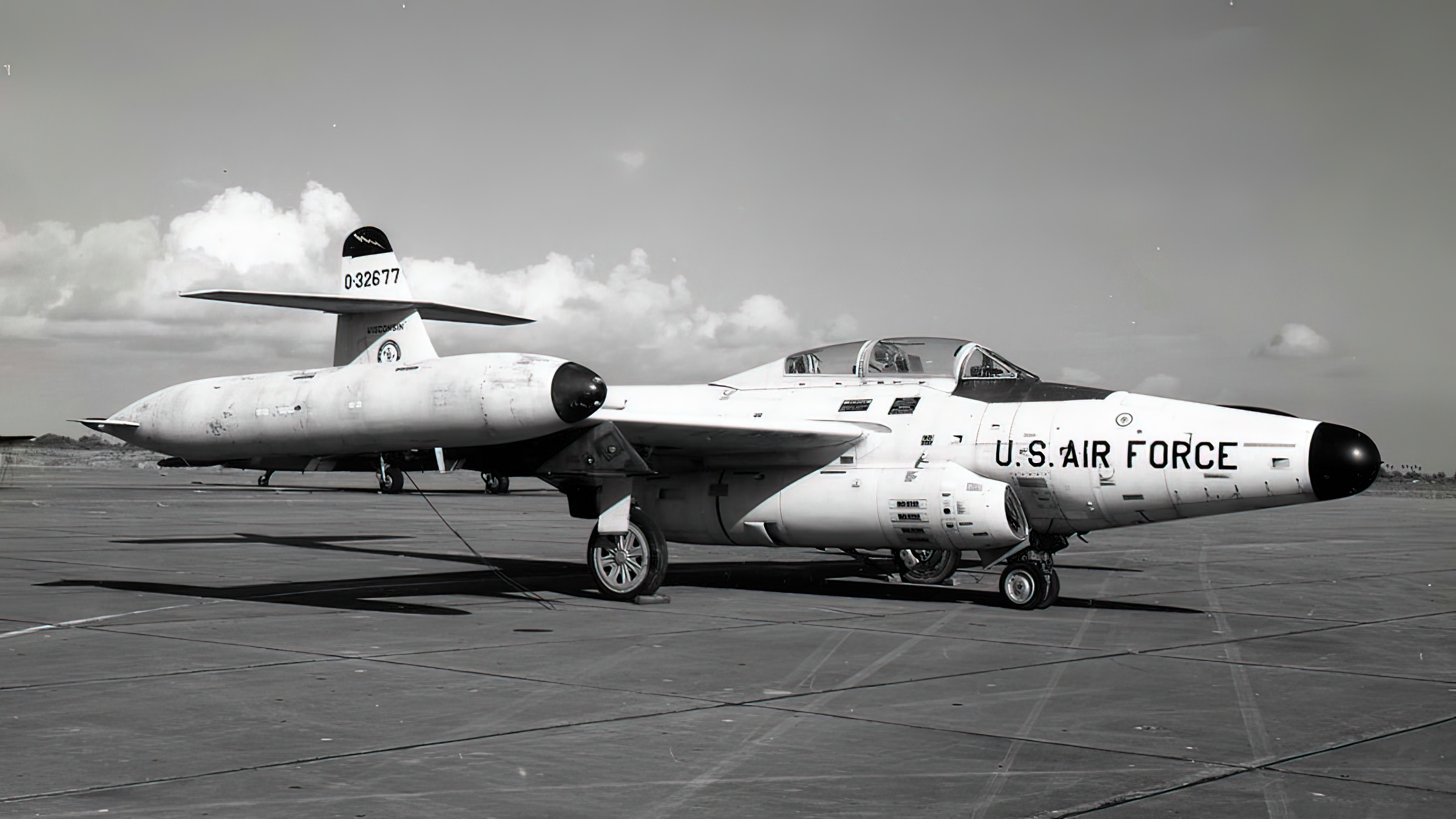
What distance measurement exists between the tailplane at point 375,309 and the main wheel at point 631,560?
2.74 meters

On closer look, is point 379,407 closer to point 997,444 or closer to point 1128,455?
point 997,444

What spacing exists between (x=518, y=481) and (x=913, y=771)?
Answer: 238ft

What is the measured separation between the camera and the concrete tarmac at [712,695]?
5.82m

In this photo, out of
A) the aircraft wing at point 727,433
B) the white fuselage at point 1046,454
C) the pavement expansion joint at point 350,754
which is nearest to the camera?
the pavement expansion joint at point 350,754

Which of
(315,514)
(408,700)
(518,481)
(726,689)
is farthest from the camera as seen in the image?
(518,481)

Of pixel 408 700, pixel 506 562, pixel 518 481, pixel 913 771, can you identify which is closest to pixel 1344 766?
pixel 913 771

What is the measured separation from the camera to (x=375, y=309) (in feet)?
44.9

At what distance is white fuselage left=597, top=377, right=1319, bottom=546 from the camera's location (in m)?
12.1

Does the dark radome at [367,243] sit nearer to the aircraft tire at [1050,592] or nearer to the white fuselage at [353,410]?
the white fuselage at [353,410]

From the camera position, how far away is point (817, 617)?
1264cm

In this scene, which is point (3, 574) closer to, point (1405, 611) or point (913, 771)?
point (913, 771)

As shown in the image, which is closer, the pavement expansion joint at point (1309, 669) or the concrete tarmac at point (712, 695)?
the concrete tarmac at point (712, 695)

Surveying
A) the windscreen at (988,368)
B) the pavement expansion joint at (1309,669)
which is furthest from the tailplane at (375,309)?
the pavement expansion joint at (1309,669)

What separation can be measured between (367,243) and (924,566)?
7768mm
